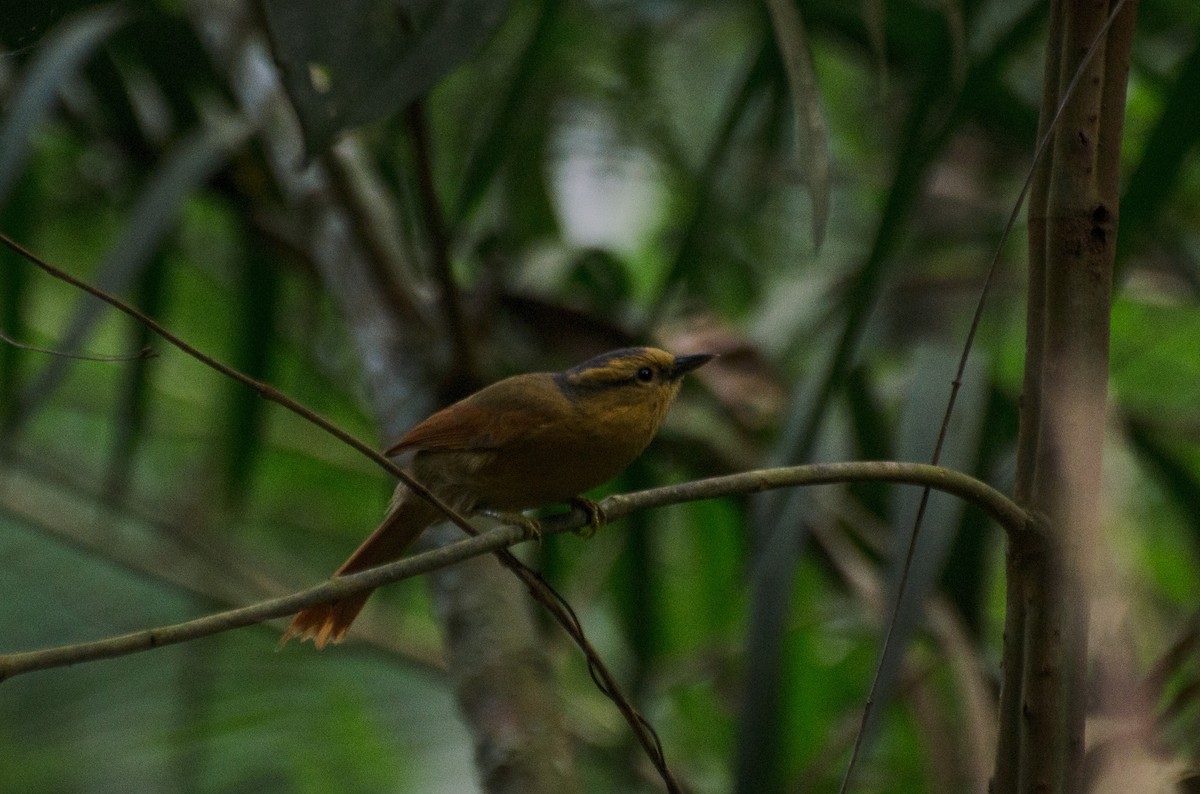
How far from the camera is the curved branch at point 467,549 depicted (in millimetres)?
1119

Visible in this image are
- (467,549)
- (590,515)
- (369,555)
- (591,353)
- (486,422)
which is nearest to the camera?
(467,549)

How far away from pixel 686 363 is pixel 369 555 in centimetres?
73

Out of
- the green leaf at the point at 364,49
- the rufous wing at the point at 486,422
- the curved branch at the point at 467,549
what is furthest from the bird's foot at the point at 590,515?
the green leaf at the point at 364,49

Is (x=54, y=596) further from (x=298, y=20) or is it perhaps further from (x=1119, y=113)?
(x=1119, y=113)

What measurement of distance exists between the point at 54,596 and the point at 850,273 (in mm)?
3128

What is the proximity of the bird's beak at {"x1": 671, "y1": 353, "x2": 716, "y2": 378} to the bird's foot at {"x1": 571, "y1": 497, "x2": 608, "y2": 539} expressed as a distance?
14.3 inches

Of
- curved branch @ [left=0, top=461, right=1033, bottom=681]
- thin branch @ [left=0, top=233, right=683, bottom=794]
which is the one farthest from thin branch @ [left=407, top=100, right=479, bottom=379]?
curved branch @ [left=0, top=461, right=1033, bottom=681]

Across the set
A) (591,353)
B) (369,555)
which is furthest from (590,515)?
(591,353)

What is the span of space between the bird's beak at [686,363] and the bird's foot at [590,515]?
14.3 inches

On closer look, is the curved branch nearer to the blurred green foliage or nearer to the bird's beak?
the blurred green foliage

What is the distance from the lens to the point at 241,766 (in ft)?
13.7

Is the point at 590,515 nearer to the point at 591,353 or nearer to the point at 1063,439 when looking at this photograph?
the point at 1063,439

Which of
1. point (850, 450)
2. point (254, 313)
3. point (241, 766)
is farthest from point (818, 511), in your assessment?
point (241, 766)

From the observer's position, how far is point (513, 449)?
94.5 inches
